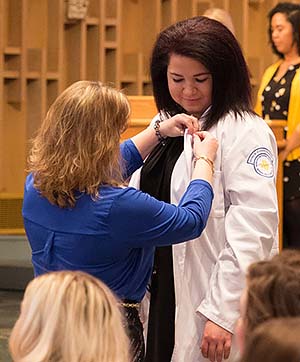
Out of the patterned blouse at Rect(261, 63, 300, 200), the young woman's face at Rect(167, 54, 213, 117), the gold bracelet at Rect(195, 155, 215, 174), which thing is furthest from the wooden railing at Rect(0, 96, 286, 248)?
the gold bracelet at Rect(195, 155, 215, 174)

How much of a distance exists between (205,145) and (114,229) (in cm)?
33

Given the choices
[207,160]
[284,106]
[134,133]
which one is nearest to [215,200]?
[207,160]

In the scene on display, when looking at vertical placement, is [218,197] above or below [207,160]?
below

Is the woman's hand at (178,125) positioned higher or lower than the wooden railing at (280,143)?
higher

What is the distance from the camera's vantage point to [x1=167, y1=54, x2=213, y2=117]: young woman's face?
8.97 feet

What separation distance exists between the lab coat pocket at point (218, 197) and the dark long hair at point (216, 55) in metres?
0.14

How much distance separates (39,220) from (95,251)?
17 centimetres

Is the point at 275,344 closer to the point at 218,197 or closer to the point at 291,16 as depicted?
the point at 218,197

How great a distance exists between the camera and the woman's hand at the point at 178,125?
2.76 m

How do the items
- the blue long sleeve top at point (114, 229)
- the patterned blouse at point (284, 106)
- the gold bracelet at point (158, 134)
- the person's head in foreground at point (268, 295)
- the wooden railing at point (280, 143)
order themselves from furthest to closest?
1. the patterned blouse at point (284, 106)
2. the wooden railing at point (280, 143)
3. the gold bracelet at point (158, 134)
4. the blue long sleeve top at point (114, 229)
5. the person's head in foreground at point (268, 295)

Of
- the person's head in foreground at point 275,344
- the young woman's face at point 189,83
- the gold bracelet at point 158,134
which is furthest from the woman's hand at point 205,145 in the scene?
the person's head in foreground at point 275,344

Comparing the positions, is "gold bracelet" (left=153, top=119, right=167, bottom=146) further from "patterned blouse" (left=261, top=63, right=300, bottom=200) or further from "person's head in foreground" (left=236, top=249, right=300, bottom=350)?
"patterned blouse" (left=261, top=63, right=300, bottom=200)

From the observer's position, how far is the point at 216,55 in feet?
8.90

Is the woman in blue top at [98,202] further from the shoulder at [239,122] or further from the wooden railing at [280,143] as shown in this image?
the wooden railing at [280,143]
